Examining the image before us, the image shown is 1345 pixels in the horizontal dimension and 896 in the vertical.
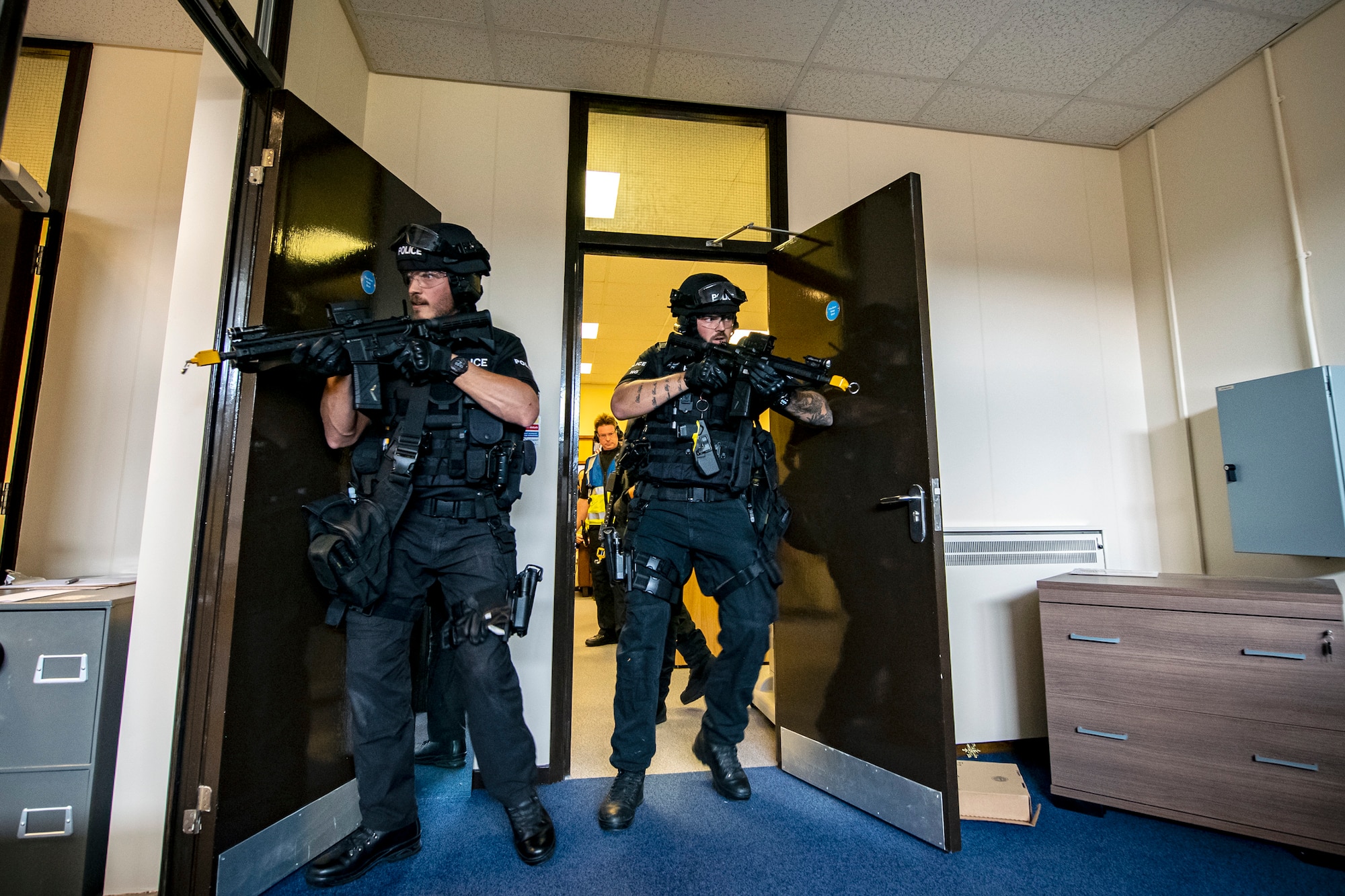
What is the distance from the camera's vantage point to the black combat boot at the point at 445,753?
2234mm

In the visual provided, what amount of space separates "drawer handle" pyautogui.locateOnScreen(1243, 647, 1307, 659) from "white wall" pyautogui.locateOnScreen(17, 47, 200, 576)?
3.67 metres

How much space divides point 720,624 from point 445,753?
1103mm

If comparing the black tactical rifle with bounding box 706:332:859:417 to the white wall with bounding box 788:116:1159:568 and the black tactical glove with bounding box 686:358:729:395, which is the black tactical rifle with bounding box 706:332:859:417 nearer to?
the black tactical glove with bounding box 686:358:729:395

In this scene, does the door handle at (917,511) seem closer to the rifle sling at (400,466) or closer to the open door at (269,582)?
the rifle sling at (400,466)

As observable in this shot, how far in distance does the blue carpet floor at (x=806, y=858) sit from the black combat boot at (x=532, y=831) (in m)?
0.03

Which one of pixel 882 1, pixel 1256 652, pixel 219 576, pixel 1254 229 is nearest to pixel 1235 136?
pixel 1254 229

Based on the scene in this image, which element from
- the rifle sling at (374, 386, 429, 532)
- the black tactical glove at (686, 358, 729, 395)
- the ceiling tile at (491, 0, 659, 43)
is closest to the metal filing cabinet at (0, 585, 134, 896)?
the rifle sling at (374, 386, 429, 532)

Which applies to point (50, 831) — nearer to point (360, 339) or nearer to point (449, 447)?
point (449, 447)

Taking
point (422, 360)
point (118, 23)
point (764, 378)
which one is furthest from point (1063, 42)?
point (118, 23)

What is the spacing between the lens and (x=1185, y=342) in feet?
9.62

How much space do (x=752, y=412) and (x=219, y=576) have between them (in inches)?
64.4

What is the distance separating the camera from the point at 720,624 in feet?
7.28

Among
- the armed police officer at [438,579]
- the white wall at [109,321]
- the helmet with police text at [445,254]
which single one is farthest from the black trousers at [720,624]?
the white wall at [109,321]

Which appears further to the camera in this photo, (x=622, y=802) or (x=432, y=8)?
(x=432, y=8)
